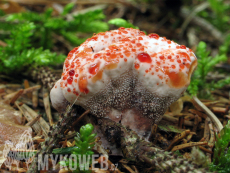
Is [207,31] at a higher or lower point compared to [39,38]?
higher

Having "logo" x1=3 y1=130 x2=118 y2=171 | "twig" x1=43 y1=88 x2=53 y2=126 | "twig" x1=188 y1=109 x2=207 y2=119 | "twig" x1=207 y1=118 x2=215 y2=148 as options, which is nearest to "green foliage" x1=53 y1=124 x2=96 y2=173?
"logo" x1=3 y1=130 x2=118 y2=171

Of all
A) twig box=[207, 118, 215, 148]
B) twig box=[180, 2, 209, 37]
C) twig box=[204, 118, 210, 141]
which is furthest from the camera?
twig box=[180, 2, 209, 37]

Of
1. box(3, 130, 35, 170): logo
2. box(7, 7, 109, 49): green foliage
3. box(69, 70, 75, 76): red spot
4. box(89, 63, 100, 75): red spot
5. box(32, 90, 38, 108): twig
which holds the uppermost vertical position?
box(7, 7, 109, 49): green foliage

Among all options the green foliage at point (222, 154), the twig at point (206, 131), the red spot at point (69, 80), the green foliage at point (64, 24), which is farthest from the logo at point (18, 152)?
the green foliage at point (64, 24)

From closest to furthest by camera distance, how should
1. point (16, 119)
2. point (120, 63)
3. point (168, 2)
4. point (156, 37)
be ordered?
point (120, 63) → point (156, 37) → point (16, 119) → point (168, 2)

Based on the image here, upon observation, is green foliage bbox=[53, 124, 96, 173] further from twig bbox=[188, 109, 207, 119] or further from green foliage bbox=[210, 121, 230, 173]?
twig bbox=[188, 109, 207, 119]

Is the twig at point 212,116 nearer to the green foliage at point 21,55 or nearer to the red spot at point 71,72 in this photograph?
the red spot at point 71,72

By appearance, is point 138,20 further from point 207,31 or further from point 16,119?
point 16,119

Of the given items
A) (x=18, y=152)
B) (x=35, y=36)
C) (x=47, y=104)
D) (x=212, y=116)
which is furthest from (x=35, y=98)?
(x=212, y=116)

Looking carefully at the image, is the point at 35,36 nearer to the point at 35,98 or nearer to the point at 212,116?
the point at 35,98

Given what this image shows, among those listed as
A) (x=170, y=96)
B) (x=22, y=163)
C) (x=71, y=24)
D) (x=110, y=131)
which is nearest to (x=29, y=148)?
(x=22, y=163)
